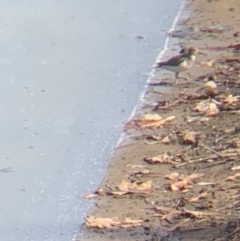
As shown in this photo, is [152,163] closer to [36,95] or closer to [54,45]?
[36,95]

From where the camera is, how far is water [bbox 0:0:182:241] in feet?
18.0

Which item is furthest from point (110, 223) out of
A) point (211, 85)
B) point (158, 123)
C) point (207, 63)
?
point (207, 63)

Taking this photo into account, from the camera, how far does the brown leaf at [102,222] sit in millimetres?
5172

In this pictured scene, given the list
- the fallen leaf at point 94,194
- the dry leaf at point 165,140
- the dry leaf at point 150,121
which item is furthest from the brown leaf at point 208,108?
the fallen leaf at point 94,194

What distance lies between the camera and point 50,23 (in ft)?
27.5

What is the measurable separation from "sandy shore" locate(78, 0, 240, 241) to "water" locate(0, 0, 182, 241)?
15 cm

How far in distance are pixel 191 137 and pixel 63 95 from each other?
45.0 inches

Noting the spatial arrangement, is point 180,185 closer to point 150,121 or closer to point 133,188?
point 133,188

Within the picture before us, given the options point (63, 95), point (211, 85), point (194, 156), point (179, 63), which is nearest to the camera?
point (194, 156)

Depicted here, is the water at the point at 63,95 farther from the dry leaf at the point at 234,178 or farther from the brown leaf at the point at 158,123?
the dry leaf at the point at 234,178

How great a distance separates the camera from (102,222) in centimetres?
521

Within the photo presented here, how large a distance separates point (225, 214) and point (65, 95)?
2.07 m

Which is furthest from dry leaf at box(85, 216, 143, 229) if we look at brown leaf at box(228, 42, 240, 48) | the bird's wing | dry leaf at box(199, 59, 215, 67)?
brown leaf at box(228, 42, 240, 48)

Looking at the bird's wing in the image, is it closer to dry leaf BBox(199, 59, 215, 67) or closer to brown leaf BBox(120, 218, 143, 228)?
dry leaf BBox(199, 59, 215, 67)
